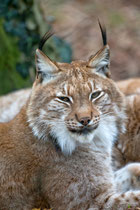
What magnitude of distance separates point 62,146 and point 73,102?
536 mm

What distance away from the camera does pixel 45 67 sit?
464 cm

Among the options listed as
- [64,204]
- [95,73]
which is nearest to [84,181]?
[64,204]

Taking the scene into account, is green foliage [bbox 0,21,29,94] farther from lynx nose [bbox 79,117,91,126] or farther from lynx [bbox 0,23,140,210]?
lynx nose [bbox 79,117,91,126]

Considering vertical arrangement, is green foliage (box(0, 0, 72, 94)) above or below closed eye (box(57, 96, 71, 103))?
above

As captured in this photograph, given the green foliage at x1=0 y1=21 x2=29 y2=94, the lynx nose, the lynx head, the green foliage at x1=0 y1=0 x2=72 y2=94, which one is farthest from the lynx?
the green foliage at x1=0 y1=21 x2=29 y2=94

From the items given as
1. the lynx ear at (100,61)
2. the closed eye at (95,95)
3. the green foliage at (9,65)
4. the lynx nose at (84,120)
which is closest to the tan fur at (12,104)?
the green foliage at (9,65)

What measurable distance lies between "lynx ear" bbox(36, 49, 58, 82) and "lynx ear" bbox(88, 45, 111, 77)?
1.38ft

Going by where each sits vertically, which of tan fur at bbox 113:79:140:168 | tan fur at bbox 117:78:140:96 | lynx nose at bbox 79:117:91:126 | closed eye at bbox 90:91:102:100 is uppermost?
closed eye at bbox 90:91:102:100

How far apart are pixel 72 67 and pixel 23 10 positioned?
10.9 feet

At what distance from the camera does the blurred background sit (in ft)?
25.5

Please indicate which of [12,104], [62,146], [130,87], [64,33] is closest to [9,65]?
[12,104]

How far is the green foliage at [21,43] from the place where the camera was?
7.69m

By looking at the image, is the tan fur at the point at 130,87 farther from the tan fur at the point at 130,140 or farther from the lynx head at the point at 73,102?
the lynx head at the point at 73,102

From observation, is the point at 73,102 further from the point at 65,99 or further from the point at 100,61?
the point at 100,61
